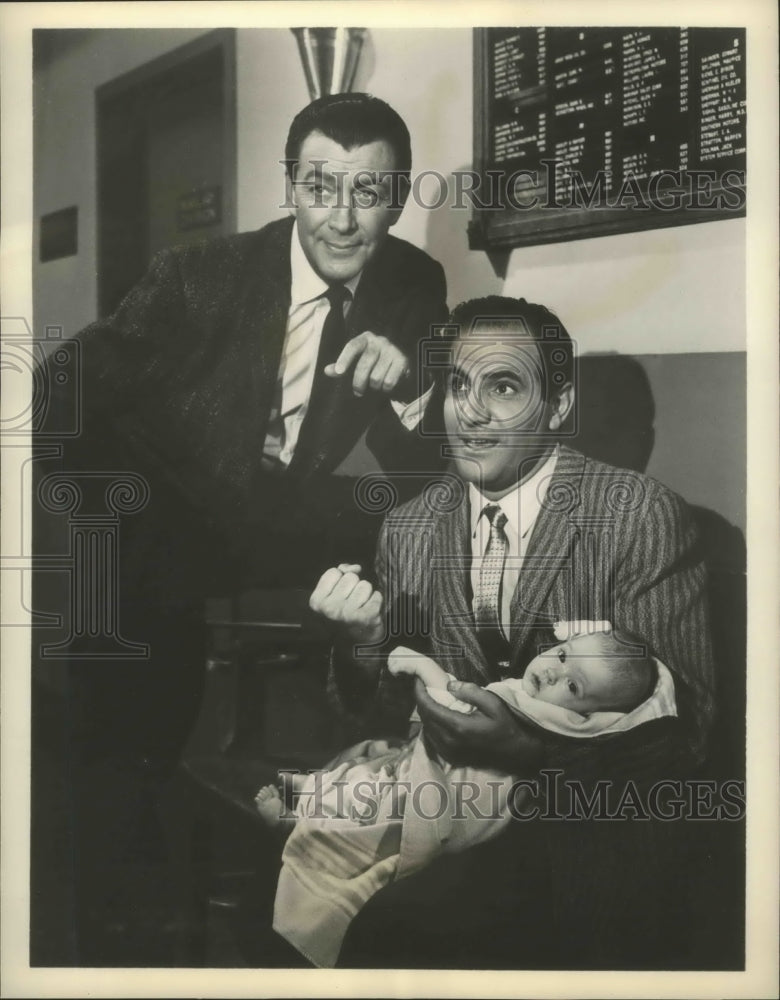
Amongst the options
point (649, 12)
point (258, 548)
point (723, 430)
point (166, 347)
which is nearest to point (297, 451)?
point (258, 548)

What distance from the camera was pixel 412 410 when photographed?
6.36 feet

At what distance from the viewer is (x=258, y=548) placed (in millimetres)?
1937

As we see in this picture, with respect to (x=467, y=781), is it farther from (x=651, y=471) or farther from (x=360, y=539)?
(x=651, y=471)

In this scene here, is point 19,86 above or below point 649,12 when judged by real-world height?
below

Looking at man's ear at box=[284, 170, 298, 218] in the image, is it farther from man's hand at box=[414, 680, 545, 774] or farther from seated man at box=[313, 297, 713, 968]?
man's hand at box=[414, 680, 545, 774]

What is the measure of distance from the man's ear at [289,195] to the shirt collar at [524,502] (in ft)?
2.34

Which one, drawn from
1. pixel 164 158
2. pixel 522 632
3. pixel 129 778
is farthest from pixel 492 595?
pixel 164 158

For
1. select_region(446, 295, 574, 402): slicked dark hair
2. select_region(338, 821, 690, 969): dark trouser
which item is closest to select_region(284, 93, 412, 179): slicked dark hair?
select_region(446, 295, 574, 402): slicked dark hair

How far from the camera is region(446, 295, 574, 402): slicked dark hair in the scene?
1926 mm

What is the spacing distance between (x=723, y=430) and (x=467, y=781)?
0.90 metres

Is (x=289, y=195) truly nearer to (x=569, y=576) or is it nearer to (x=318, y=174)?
(x=318, y=174)

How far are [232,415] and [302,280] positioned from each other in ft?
1.06

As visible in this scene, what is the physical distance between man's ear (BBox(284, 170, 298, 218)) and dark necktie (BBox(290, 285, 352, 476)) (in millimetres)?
268

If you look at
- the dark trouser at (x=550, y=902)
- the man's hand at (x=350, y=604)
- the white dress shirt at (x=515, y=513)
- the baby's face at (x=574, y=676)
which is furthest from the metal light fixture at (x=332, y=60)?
the dark trouser at (x=550, y=902)
